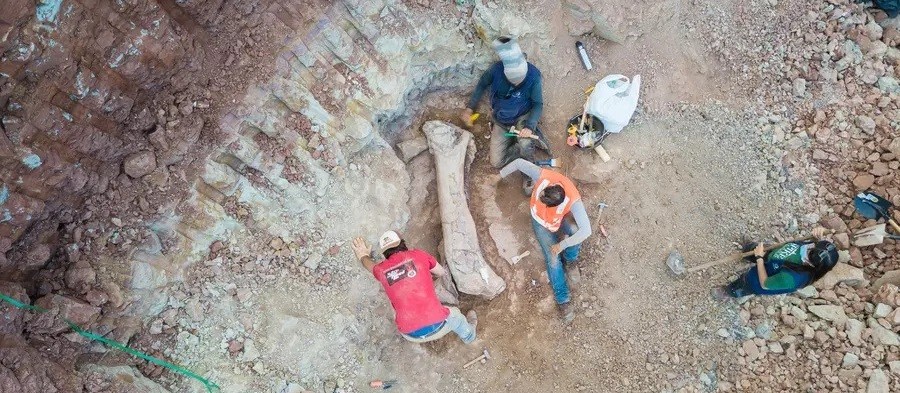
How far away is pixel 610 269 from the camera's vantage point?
6602 mm

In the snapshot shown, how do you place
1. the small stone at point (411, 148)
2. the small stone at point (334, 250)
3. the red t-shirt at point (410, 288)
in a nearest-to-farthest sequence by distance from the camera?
the red t-shirt at point (410, 288) → the small stone at point (334, 250) → the small stone at point (411, 148)

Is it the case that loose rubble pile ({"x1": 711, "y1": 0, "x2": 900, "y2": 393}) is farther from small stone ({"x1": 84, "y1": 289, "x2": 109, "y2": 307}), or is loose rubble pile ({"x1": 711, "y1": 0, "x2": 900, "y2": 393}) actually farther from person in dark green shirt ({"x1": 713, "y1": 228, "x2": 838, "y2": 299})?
small stone ({"x1": 84, "y1": 289, "x2": 109, "y2": 307})

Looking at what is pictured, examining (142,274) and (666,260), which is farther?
(666,260)

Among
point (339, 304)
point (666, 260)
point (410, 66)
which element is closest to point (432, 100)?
point (410, 66)

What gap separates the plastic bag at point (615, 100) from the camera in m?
6.47

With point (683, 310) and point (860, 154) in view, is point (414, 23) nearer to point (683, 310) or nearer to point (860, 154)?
point (683, 310)

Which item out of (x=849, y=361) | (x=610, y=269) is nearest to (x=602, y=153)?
(x=610, y=269)

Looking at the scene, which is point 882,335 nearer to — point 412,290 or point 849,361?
point 849,361

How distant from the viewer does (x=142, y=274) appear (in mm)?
5121

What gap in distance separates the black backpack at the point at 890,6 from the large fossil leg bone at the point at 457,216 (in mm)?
5082

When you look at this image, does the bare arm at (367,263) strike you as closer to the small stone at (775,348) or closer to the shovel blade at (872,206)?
the small stone at (775,348)

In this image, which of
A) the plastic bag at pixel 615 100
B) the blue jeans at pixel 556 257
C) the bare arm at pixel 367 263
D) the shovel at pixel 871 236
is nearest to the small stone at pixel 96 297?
the bare arm at pixel 367 263

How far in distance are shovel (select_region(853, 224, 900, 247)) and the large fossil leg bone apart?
3715 mm

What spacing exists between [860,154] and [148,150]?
23.8ft
